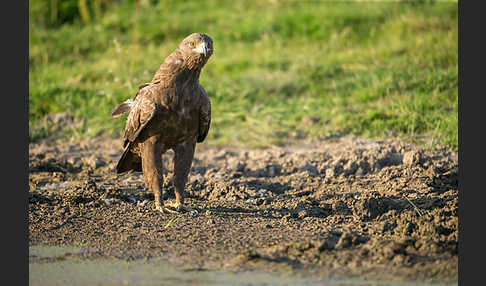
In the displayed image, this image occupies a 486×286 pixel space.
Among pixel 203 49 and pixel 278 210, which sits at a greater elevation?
pixel 203 49

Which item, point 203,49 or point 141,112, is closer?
point 203,49

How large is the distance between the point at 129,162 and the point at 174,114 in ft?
3.04

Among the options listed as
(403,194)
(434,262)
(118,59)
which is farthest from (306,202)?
(118,59)

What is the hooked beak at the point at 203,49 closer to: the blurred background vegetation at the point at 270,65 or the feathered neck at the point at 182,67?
the feathered neck at the point at 182,67

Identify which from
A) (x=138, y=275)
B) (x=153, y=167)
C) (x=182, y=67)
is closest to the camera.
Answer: (x=138, y=275)

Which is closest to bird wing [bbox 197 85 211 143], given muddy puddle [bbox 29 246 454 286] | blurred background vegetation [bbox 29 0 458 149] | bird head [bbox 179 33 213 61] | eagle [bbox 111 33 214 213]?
eagle [bbox 111 33 214 213]

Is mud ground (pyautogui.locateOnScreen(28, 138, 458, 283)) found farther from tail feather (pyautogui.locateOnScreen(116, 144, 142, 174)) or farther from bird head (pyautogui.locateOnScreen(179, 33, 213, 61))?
bird head (pyautogui.locateOnScreen(179, 33, 213, 61))

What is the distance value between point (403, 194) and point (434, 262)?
5.80 feet

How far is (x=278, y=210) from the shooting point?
5.60 meters

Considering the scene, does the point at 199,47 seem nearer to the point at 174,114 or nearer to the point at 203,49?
the point at 203,49

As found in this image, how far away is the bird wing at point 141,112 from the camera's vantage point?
5246mm

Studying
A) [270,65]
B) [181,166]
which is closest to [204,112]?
[181,166]

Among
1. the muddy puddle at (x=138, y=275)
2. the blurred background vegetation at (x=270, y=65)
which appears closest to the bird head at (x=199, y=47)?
the muddy puddle at (x=138, y=275)

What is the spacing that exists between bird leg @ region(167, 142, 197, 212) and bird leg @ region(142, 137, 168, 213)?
5.1 inches
